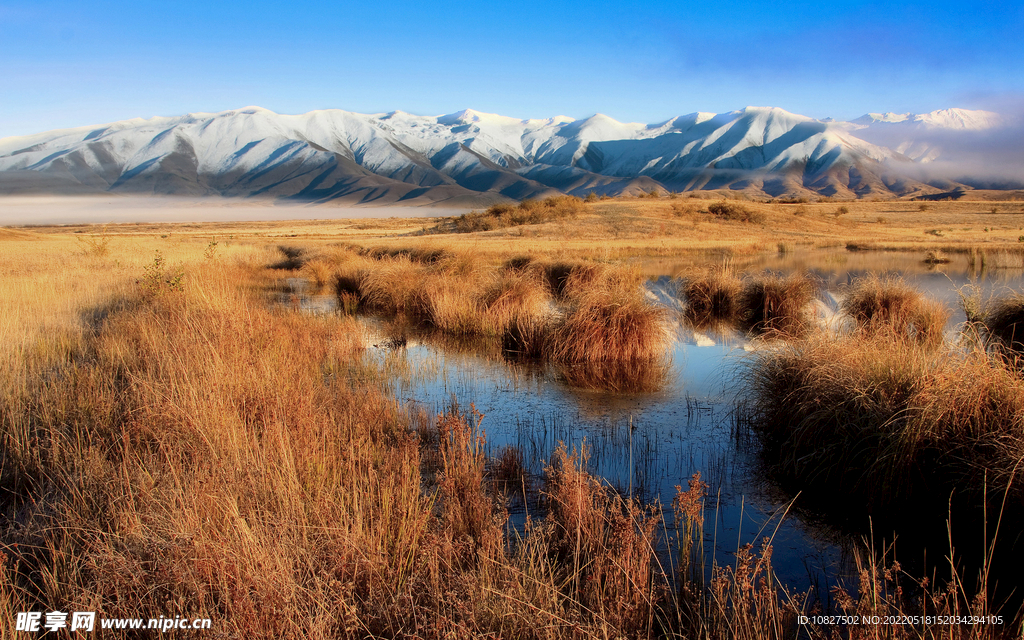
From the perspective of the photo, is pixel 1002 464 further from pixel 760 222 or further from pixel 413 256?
pixel 760 222

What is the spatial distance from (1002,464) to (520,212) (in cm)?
4768

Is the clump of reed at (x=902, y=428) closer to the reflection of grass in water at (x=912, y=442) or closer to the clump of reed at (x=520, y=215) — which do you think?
the reflection of grass in water at (x=912, y=442)

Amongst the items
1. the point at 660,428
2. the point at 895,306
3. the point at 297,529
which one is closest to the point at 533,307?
the point at 660,428

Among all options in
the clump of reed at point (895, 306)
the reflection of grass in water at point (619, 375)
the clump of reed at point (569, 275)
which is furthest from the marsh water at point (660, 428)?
the clump of reed at point (569, 275)

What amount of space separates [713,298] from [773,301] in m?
1.69

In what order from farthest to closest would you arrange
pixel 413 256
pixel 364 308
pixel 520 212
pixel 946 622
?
1. pixel 520 212
2. pixel 413 256
3. pixel 364 308
4. pixel 946 622

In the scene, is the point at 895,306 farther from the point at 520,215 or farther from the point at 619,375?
the point at 520,215

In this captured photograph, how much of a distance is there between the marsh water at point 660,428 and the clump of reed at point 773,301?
728 mm

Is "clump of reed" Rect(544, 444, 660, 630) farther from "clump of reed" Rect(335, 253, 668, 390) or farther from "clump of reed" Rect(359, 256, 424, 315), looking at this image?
"clump of reed" Rect(359, 256, 424, 315)

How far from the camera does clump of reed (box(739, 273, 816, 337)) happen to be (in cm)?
1380

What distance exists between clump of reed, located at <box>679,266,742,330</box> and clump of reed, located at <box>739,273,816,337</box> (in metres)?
0.26

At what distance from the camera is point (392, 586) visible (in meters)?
3.32

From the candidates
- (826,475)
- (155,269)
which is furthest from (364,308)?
(826,475)

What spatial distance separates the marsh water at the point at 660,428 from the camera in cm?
474
